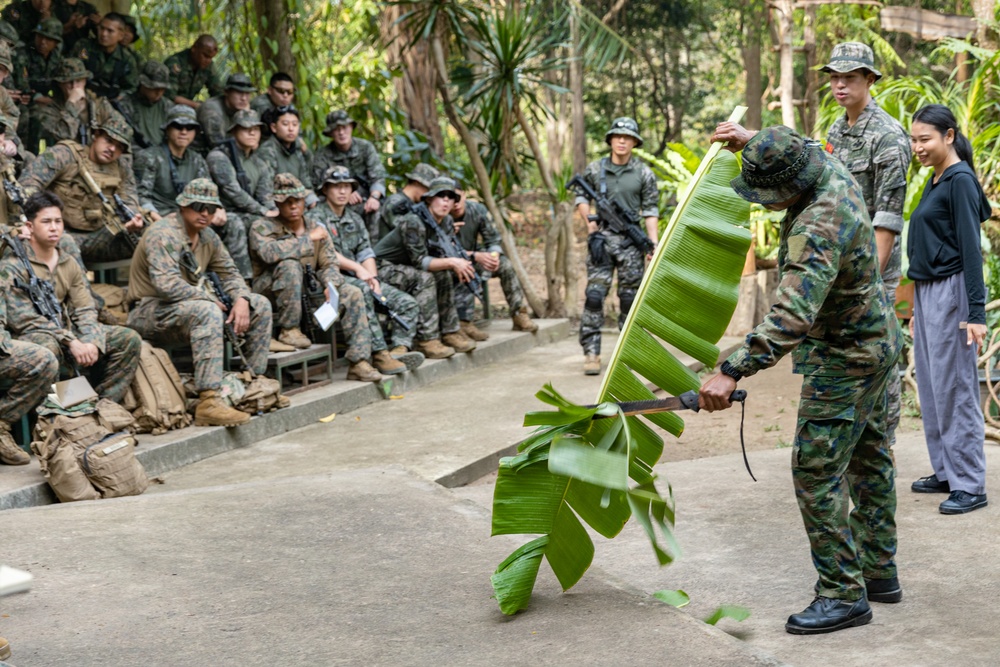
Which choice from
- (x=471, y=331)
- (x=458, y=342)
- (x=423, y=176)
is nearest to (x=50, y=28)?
(x=423, y=176)

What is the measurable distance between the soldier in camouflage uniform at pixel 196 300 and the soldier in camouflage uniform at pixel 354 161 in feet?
8.01

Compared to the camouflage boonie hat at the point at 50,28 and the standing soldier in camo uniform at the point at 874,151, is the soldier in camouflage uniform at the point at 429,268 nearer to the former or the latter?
the camouflage boonie hat at the point at 50,28

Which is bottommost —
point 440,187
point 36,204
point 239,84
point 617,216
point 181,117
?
point 617,216

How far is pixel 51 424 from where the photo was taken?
5984 millimetres

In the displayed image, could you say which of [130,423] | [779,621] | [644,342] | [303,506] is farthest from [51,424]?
[779,621]

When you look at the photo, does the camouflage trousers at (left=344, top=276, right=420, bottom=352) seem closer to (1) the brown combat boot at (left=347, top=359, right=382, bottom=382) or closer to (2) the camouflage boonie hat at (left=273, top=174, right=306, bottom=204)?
(1) the brown combat boot at (left=347, top=359, right=382, bottom=382)

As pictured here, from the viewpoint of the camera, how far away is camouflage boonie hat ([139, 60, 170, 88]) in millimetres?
9797

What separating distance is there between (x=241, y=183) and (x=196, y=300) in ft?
7.49

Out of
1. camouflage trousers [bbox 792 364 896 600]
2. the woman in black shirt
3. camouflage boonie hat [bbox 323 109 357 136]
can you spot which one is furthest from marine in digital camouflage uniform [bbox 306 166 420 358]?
camouflage trousers [bbox 792 364 896 600]

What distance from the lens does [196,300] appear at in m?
7.34

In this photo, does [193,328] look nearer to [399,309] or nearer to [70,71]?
[399,309]

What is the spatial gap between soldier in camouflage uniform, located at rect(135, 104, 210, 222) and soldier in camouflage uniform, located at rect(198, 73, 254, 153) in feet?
2.07

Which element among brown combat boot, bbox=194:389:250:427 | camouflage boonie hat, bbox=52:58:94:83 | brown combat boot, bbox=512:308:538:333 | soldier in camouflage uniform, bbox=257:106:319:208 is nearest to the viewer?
brown combat boot, bbox=194:389:250:427

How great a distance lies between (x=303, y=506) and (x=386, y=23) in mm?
8633
